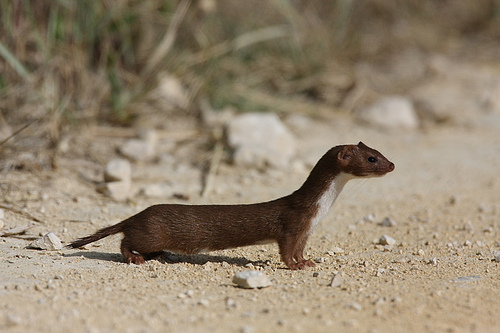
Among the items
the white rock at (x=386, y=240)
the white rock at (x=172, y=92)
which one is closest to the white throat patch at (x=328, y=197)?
the white rock at (x=386, y=240)

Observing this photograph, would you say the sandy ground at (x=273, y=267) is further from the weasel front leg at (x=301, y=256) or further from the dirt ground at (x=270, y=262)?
the weasel front leg at (x=301, y=256)

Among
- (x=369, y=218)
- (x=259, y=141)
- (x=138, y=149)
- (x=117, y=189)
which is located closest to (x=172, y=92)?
(x=138, y=149)

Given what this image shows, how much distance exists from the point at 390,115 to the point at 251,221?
4961mm

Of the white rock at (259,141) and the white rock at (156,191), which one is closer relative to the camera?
the white rock at (156,191)

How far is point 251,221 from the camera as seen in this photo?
163 inches

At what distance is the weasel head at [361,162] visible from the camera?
424cm

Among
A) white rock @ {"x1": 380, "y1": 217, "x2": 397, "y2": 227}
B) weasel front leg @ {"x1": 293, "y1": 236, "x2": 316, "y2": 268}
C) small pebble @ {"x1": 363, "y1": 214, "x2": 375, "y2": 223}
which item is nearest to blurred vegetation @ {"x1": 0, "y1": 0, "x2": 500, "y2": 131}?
small pebble @ {"x1": 363, "y1": 214, "x2": 375, "y2": 223}

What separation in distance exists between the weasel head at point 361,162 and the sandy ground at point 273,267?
1.92ft

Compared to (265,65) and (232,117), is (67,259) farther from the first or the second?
(265,65)

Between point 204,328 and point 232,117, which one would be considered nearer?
point 204,328

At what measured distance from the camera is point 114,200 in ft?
18.7

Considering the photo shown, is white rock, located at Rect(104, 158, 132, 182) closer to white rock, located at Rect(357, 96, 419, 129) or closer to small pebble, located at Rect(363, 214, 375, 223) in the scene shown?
small pebble, located at Rect(363, 214, 375, 223)

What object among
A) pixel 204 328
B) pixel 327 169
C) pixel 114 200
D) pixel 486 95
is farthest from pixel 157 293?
pixel 486 95

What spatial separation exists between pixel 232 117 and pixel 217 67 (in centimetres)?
74
